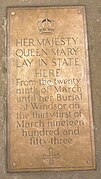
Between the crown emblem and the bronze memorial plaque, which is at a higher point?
the crown emblem

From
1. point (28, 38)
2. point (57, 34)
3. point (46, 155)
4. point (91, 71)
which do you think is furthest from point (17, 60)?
point (46, 155)

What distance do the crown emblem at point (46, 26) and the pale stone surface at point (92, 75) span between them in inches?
5.9

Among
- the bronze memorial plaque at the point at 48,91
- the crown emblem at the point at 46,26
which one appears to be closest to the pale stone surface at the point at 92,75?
the bronze memorial plaque at the point at 48,91

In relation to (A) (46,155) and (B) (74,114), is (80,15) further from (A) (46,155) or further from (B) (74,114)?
(A) (46,155)

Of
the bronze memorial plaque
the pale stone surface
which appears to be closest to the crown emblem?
the bronze memorial plaque

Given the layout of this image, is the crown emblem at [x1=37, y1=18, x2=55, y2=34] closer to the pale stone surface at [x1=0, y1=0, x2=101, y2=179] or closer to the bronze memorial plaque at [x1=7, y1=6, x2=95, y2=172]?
the bronze memorial plaque at [x1=7, y1=6, x2=95, y2=172]

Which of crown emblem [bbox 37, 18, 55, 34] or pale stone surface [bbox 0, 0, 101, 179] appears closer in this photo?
pale stone surface [bbox 0, 0, 101, 179]

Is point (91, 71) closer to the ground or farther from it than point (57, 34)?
closer to the ground

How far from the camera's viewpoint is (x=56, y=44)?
257cm

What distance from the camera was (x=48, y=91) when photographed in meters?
2.48

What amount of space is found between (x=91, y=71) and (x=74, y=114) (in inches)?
13.4

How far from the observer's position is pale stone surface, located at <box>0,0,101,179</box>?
7.74ft

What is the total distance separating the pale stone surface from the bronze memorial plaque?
39 mm

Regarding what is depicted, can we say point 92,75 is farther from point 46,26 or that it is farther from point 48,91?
point 46,26
